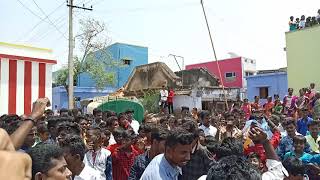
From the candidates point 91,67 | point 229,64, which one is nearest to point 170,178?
point 91,67

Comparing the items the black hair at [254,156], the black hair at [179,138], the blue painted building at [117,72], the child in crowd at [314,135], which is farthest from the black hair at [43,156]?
the blue painted building at [117,72]

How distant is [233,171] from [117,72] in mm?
30865

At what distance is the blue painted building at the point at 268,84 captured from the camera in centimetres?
2503

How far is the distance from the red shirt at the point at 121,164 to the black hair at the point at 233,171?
9.23 ft

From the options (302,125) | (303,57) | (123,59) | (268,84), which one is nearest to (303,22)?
(303,57)

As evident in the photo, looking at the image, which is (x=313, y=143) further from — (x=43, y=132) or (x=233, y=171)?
(x=233, y=171)

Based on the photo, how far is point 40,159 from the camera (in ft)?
8.18

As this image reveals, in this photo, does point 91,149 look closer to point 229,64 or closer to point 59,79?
point 59,79

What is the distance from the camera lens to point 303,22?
19.0 metres

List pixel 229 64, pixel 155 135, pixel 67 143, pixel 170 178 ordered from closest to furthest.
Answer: pixel 170 178, pixel 67 143, pixel 155 135, pixel 229 64

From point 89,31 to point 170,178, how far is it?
2331 cm

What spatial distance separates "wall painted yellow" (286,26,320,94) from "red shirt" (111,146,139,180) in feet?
50.4

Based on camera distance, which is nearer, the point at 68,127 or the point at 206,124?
the point at 68,127

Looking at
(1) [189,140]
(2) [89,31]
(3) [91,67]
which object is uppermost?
(2) [89,31]
